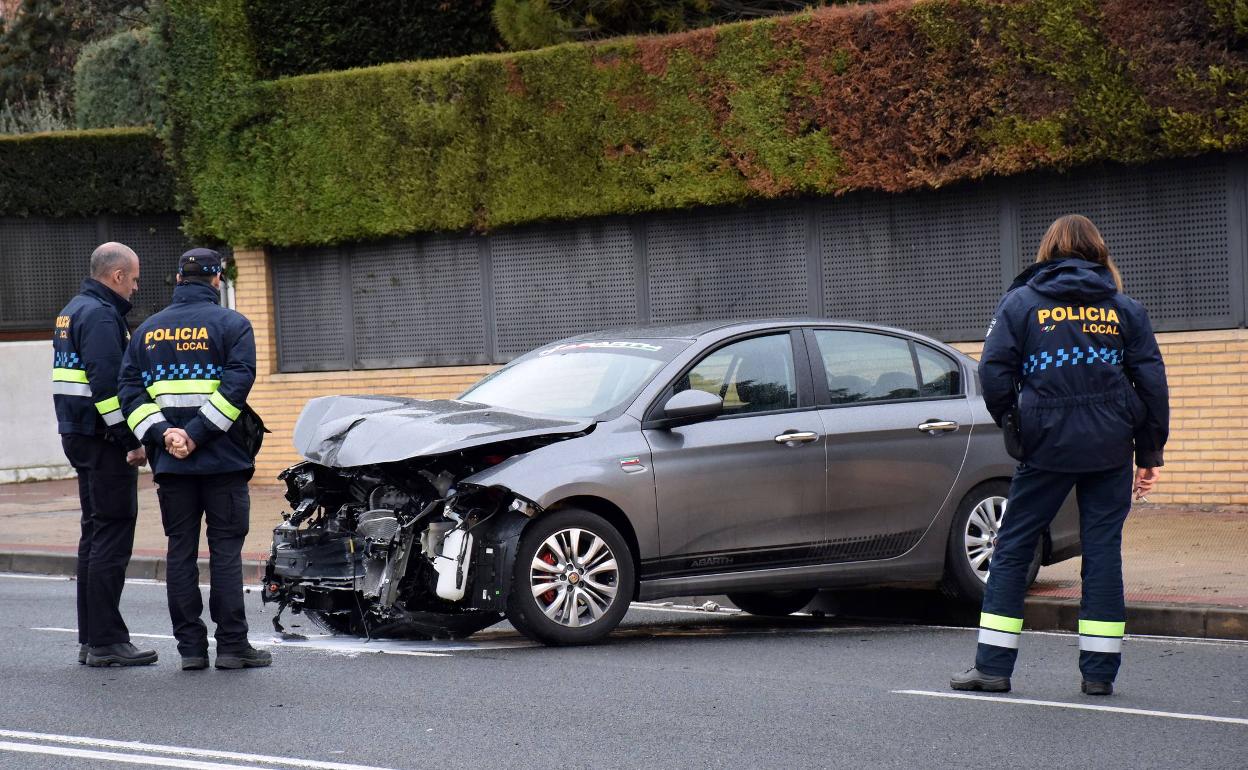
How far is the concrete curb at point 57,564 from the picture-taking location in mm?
12773

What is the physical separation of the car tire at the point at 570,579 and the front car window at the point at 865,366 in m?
1.67

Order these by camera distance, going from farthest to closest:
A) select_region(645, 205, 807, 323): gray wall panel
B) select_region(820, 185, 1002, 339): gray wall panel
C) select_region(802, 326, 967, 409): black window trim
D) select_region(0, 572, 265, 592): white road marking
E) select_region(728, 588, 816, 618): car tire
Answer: select_region(645, 205, 807, 323): gray wall panel → select_region(820, 185, 1002, 339): gray wall panel → select_region(0, 572, 265, 592): white road marking → select_region(728, 588, 816, 618): car tire → select_region(802, 326, 967, 409): black window trim

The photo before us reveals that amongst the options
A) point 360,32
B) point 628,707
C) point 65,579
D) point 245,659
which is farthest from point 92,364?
point 360,32

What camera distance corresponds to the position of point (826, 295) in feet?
48.6

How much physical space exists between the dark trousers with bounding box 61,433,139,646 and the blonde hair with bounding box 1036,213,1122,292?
435 cm

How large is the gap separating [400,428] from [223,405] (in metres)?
0.93

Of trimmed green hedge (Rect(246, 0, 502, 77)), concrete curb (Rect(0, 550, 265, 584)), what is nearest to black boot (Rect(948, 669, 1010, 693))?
concrete curb (Rect(0, 550, 265, 584))

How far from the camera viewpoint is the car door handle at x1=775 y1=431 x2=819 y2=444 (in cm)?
888

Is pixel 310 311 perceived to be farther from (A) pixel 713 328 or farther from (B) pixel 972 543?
(B) pixel 972 543

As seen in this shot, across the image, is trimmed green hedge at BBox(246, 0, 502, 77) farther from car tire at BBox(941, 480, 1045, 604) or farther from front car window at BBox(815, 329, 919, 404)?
car tire at BBox(941, 480, 1045, 604)

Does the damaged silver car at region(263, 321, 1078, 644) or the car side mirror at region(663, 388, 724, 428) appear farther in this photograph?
the car side mirror at region(663, 388, 724, 428)

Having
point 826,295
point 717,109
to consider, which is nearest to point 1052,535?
point 826,295

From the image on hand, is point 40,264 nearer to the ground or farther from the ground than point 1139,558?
farther from the ground

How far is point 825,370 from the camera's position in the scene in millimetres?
9281
